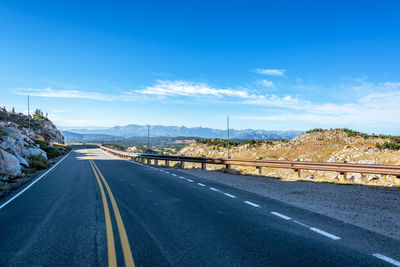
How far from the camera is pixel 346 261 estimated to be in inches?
158

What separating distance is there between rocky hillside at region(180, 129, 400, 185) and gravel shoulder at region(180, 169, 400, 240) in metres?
13.0

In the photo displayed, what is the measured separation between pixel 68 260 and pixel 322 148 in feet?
126

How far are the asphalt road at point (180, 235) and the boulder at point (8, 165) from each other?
7.49 metres

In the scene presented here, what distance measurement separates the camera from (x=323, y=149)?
36188 millimetres

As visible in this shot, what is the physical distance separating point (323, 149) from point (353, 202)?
3070 centimetres

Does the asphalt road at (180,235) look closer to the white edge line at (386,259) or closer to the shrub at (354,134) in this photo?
the white edge line at (386,259)

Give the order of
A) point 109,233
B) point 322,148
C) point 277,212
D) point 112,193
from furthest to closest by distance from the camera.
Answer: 1. point 322,148
2. point 112,193
3. point 277,212
4. point 109,233

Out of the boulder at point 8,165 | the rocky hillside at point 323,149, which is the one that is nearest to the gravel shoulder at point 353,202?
the rocky hillside at point 323,149

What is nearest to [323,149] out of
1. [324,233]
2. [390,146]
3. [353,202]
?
[390,146]

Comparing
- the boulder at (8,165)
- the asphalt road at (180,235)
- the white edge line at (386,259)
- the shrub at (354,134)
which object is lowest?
the asphalt road at (180,235)

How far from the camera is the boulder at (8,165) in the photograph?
1434cm

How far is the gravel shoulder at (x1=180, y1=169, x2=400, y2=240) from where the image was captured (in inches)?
242

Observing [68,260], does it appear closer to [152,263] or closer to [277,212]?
[152,263]

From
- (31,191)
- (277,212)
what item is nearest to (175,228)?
(277,212)
